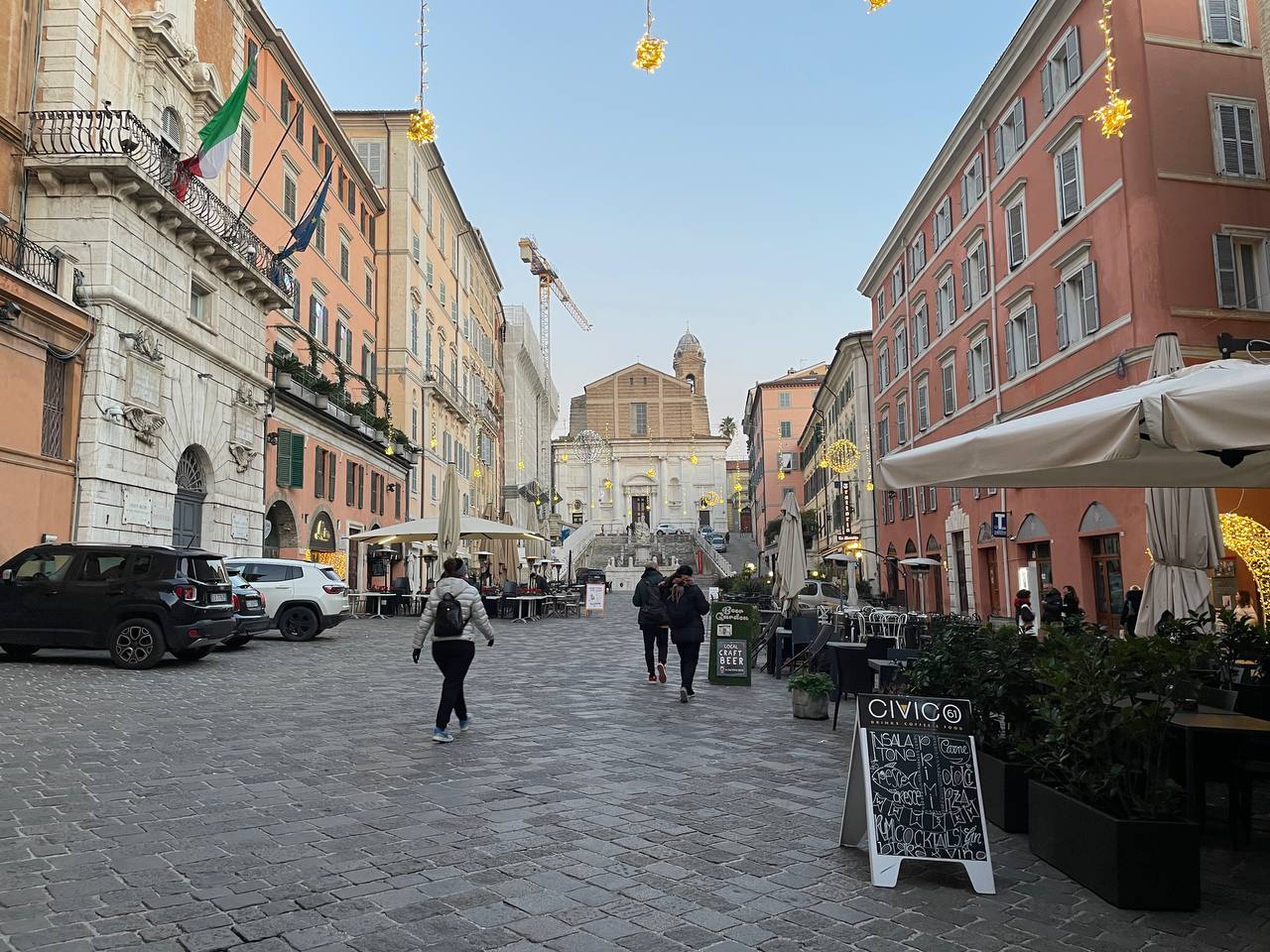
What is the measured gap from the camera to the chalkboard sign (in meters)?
13.1

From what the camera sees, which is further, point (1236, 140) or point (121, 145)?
point (1236, 140)

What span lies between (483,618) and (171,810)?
3330 millimetres

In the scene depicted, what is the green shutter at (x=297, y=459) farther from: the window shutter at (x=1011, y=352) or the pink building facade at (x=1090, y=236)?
the window shutter at (x=1011, y=352)

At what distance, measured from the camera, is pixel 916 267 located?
36750 mm

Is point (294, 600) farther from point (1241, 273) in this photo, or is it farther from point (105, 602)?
point (1241, 273)

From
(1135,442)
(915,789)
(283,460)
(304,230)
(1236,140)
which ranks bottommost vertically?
(915,789)

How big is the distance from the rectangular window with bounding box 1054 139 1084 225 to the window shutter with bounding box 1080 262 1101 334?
4.99 feet

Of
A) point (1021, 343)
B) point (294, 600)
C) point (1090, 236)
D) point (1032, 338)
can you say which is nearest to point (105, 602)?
point (294, 600)

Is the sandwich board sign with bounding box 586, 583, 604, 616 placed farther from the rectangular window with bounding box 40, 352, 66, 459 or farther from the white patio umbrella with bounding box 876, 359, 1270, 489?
the white patio umbrella with bounding box 876, 359, 1270, 489

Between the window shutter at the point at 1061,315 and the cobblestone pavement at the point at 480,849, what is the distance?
1673 centimetres

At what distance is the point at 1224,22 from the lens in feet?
67.0

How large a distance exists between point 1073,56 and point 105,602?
22.9 metres

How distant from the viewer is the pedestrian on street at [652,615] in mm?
12188

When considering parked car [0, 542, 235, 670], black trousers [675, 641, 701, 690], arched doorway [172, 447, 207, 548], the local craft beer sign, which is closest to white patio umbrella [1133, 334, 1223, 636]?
the local craft beer sign
